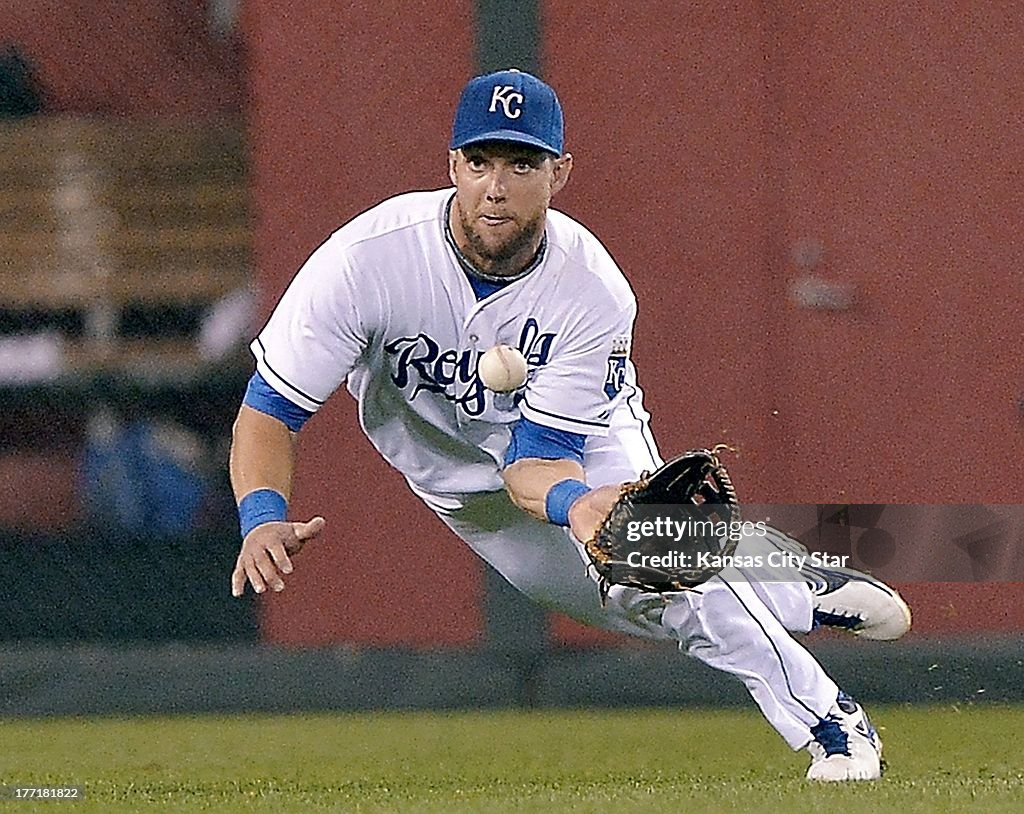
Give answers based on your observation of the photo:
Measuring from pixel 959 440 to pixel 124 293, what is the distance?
8.72 feet

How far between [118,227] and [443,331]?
2.71 m

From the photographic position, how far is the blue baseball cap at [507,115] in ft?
15.4

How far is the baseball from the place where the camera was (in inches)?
190

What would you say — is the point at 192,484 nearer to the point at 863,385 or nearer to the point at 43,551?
the point at 43,551

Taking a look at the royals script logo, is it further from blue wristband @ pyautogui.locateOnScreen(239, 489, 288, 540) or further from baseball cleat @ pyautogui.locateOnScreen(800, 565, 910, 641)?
baseball cleat @ pyautogui.locateOnScreen(800, 565, 910, 641)

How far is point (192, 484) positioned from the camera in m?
7.27

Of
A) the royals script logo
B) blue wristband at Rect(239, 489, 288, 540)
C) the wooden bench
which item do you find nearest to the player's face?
the royals script logo

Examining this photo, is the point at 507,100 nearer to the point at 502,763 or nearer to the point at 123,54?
the point at 502,763

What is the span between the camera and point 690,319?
6.95 m

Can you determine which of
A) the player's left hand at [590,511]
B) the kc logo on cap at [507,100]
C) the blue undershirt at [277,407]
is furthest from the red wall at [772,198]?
the player's left hand at [590,511]

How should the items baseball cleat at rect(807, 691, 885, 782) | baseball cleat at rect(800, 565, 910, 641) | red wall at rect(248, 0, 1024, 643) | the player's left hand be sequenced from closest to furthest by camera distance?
1. the player's left hand
2. baseball cleat at rect(807, 691, 885, 782)
3. baseball cleat at rect(800, 565, 910, 641)
4. red wall at rect(248, 0, 1024, 643)

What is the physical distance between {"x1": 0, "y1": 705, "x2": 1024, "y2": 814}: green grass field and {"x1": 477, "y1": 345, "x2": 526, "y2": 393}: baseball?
2.78 feet

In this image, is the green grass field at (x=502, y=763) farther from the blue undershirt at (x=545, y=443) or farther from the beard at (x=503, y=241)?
the beard at (x=503, y=241)

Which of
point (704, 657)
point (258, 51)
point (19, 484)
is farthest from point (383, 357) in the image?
point (19, 484)
